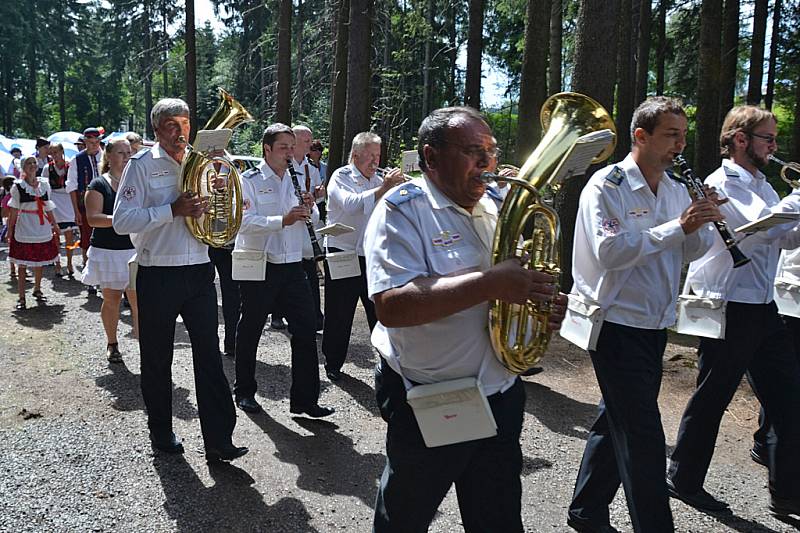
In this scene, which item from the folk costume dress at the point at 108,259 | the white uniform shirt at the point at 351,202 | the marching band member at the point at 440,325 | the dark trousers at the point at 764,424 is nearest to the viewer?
the marching band member at the point at 440,325

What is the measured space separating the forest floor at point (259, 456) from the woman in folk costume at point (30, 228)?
8.35ft

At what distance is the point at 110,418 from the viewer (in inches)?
214

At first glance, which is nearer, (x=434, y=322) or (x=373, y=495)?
(x=434, y=322)

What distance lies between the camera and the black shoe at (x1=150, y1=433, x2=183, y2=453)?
4707 millimetres

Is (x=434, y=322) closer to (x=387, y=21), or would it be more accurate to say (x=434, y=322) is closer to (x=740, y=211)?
(x=740, y=211)

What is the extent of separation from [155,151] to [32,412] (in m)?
2.47

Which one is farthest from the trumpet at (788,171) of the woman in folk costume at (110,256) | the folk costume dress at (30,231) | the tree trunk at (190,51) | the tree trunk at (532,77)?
the tree trunk at (190,51)

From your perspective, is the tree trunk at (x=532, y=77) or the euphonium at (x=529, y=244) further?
the tree trunk at (x=532, y=77)

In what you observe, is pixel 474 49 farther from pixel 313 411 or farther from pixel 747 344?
pixel 747 344

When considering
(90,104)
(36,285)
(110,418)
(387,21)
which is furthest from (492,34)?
(90,104)

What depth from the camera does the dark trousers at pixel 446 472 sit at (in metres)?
2.44

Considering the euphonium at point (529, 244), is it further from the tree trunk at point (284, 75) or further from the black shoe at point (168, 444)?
the tree trunk at point (284, 75)

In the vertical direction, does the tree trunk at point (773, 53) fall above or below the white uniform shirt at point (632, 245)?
above

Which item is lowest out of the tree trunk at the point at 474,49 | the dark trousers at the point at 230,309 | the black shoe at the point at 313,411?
the black shoe at the point at 313,411
